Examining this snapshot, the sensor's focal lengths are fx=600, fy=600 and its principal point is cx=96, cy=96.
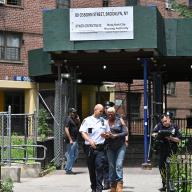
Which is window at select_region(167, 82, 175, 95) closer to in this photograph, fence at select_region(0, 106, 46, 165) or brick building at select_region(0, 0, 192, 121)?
brick building at select_region(0, 0, 192, 121)

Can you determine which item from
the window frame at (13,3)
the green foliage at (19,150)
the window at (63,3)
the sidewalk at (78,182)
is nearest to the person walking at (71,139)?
the sidewalk at (78,182)

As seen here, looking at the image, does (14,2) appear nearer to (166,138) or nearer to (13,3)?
(13,3)

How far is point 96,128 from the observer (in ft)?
41.5

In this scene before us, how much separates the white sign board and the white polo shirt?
5.86 meters

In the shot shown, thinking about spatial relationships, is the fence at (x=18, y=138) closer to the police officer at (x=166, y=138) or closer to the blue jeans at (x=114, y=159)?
the blue jeans at (x=114, y=159)

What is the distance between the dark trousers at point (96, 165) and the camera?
12469 millimetres

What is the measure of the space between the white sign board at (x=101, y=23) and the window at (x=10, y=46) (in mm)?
14188

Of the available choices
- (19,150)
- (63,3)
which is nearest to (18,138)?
(19,150)

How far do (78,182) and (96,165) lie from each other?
130 inches

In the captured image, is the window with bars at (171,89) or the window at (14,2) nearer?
the window at (14,2)

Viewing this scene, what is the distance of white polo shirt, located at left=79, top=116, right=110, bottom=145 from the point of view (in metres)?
12.6

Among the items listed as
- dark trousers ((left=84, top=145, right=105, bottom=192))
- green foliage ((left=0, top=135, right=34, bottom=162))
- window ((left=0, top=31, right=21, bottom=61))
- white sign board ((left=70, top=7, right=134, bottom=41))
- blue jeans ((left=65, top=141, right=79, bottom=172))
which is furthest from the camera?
window ((left=0, top=31, right=21, bottom=61))

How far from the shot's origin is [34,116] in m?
17.6

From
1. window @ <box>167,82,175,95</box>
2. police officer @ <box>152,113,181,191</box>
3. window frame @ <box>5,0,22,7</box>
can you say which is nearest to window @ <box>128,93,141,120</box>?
window @ <box>167,82,175,95</box>
